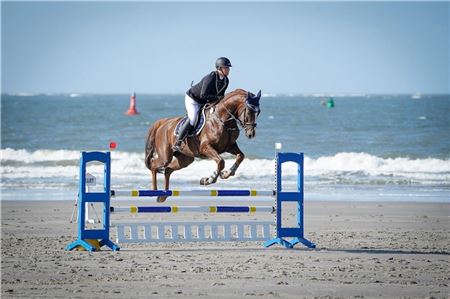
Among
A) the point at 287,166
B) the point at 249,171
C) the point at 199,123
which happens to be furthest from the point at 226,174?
the point at 249,171

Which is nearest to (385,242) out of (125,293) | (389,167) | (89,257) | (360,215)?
(360,215)

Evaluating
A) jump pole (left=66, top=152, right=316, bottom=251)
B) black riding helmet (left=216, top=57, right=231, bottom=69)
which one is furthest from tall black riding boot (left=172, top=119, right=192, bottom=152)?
jump pole (left=66, top=152, right=316, bottom=251)

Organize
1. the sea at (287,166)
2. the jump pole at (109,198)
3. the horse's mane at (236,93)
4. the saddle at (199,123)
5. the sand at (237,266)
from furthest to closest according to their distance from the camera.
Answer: the sea at (287,166)
the saddle at (199,123)
the horse's mane at (236,93)
the jump pole at (109,198)
the sand at (237,266)

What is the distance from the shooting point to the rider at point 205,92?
12.3 metres

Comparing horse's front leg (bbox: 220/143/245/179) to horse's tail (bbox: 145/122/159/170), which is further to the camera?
horse's tail (bbox: 145/122/159/170)

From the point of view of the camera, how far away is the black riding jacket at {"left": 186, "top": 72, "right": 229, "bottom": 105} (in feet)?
41.1

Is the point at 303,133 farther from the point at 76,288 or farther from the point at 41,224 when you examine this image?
the point at 76,288

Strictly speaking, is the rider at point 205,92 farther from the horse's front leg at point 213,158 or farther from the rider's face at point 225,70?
the horse's front leg at point 213,158

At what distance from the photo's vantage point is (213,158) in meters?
12.4

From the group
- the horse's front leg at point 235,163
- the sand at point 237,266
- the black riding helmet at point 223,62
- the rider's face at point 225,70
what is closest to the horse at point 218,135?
the horse's front leg at point 235,163

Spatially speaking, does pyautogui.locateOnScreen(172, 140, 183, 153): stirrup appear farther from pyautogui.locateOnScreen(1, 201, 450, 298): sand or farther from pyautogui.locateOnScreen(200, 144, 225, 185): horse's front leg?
pyautogui.locateOnScreen(1, 201, 450, 298): sand

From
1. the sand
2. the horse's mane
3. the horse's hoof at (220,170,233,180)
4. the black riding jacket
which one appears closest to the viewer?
the sand

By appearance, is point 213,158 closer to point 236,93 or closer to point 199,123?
point 199,123

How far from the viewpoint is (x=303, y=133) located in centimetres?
4997
